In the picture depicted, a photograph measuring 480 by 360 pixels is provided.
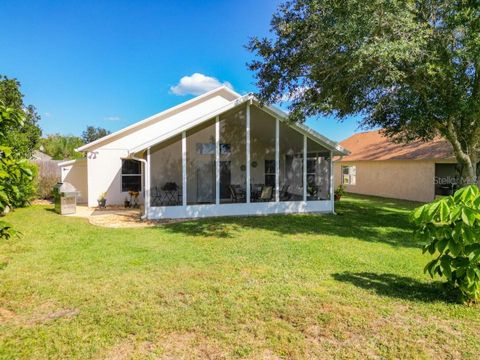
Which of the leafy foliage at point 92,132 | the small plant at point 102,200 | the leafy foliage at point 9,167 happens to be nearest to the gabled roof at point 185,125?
the small plant at point 102,200

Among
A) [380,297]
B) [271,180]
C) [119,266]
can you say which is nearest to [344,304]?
[380,297]

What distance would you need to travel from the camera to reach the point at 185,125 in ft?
37.2

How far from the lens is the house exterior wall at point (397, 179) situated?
17.3 m

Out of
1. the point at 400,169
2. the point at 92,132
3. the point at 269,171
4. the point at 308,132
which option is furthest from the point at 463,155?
the point at 92,132

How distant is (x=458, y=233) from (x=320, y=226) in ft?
22.1

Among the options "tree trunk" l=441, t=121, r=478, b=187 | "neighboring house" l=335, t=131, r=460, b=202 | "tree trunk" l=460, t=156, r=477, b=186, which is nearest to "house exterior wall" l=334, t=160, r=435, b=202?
"neighboring house" l=335, t=131, r=460, b=202

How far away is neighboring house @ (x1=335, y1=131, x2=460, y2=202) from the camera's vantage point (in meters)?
17.0

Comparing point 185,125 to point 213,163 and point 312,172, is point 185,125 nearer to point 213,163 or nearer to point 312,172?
point 213,163

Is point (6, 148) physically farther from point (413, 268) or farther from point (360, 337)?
point (413, 268)

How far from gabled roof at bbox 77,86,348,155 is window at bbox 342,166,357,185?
1106 cm

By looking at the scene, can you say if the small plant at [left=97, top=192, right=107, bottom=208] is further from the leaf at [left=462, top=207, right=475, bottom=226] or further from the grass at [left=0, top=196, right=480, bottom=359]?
the leaf at [left=462, top=207, right=475, bottom=226]

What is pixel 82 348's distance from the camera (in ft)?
11.2

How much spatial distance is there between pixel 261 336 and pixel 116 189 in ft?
46.8

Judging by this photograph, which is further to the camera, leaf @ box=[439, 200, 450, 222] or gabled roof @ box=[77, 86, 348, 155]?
gabled roof @ box=[77, 86, 348, 155]
